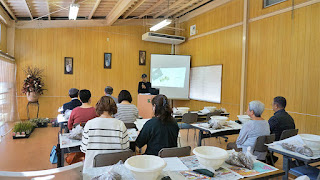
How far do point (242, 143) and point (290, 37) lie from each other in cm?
358

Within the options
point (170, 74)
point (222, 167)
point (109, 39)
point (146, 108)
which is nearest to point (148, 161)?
point (222, 167)

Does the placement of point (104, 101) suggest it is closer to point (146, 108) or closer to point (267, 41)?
point (146, 108)

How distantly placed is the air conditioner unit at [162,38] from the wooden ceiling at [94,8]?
2.71ft

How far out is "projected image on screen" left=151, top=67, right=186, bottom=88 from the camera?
28.1ft

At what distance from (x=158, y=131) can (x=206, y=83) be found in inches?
227

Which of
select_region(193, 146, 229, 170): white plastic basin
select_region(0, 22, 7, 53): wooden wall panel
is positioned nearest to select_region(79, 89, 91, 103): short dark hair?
select_region(193, 146, 229, 170): white plastic basin

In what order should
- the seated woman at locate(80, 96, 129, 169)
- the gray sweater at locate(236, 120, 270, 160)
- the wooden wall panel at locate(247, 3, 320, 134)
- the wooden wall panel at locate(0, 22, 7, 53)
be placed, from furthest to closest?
the wooden wall panel at locate(0, 22, 7, 53) → the wooden wall panel at locate(247, 3, 320, 134) → the gray sweater at locate(236, 120, 270, 160) → the seated woman at locate(80, 96, 129, 169)

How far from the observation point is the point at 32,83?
739cm

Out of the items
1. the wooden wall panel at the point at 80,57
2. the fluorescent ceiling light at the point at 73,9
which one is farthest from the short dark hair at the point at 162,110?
the wooden wall panel at the point at 80,57

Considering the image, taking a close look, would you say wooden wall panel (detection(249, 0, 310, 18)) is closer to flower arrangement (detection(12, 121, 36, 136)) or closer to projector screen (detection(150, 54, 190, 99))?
projector screen (detection(150, 54, 190, 99))

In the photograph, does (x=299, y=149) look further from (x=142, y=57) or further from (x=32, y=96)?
(x=32, y=96)

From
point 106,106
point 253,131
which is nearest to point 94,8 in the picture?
Answer: point 106,106

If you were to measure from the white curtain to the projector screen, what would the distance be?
4.64m

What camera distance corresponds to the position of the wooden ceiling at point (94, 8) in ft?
20.7
